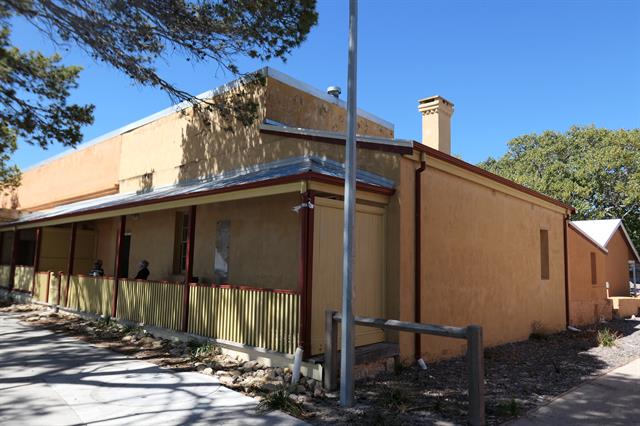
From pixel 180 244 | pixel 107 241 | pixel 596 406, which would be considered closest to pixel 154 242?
pixel 180 244

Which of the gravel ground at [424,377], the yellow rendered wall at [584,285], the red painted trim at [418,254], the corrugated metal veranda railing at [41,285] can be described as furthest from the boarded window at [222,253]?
the yellow rendered wall at [584,285]

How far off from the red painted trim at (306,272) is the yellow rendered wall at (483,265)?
6.57ft

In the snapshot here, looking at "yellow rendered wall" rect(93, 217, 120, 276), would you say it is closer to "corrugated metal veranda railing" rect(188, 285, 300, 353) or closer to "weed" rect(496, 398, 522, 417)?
"corrugated metal veranda railing" rect(188, 285, 300, 353)

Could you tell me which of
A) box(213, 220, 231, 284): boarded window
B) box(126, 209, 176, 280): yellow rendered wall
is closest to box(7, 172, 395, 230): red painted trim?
box(213, 220, 231, 284): boarded window

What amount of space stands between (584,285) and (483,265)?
873 cm

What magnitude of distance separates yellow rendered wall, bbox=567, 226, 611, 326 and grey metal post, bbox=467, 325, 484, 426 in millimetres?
11347

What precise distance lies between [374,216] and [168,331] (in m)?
4.83

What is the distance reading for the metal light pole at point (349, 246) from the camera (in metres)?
5.92

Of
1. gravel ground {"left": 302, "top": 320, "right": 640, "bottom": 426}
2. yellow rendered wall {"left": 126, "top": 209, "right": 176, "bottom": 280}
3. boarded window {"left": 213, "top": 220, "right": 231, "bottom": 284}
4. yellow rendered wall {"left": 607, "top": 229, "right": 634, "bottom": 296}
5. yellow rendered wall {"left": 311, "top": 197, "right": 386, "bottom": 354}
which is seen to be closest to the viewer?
gravel ground {"left": 302, "top": 320, "right": 640, "bottom": 426}

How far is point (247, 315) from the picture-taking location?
8031 millimetres

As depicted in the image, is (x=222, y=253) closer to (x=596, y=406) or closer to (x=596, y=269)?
(x=596, y=406)

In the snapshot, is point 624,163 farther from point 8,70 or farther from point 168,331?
point 8,70

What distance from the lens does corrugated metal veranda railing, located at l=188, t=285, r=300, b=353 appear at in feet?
24.1

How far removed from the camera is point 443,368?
8305mm
